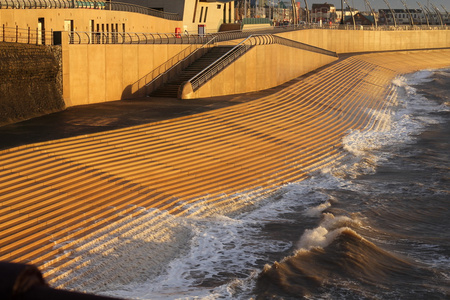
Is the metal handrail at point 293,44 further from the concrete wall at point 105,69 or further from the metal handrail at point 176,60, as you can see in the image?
the concrete wall at point 105,69

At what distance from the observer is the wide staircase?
2416cm

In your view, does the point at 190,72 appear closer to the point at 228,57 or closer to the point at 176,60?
the point at 176,60

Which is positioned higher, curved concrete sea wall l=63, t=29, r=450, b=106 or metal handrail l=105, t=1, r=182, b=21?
metal handrail l=105, t=1, r=182, b=21

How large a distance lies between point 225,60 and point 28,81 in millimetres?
9509

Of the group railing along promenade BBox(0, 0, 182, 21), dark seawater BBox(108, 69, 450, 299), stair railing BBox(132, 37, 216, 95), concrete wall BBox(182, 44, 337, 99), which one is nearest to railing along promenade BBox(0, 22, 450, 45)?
stair railing BBox(132, 37, 216, 95)

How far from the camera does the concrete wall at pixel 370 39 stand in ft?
151

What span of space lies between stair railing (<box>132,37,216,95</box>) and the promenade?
137 cm

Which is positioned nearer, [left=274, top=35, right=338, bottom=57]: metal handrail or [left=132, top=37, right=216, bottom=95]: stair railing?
[left=132, top=37, right=216, bottom=95]: stair railing

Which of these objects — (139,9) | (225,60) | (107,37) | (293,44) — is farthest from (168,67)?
(139,9)

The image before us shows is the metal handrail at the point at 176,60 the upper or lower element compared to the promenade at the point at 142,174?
upper

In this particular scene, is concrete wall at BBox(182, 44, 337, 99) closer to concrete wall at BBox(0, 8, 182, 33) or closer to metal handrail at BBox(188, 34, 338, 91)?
metal handrail at BBox(188, 34, 338, 91)

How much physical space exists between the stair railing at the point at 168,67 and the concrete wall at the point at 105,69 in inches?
6.9

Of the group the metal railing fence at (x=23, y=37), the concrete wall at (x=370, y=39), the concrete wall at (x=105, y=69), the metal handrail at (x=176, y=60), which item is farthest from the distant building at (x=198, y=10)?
the metal railing fence at (x=23, y=37)

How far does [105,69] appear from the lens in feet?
71.9
